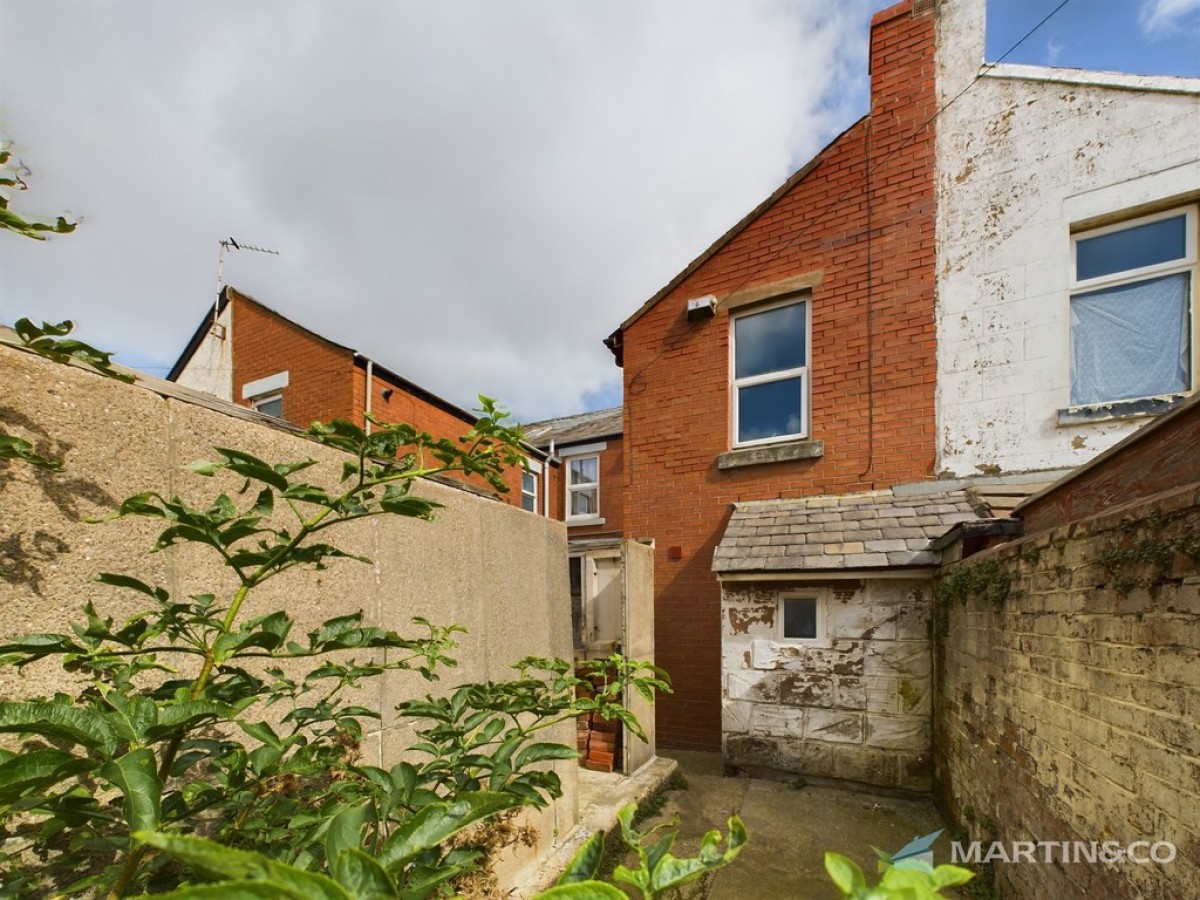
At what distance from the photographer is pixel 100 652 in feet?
2.92

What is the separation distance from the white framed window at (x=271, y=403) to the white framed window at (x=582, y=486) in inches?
262

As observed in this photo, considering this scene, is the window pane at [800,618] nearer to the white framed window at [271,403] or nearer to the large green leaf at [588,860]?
the large green leaf at [588,860]

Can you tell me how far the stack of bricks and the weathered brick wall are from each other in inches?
100

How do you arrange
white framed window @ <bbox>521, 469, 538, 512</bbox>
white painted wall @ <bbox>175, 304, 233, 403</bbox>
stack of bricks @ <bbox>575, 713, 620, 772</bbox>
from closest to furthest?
stack of bricks @ <bbox>575, 713, 620, 772</bbox> → white painted wall @ <bbox>175, 304, 233, 403</bbox> → white framed window @ <bbox>521, 469, 538, 512</bbox>

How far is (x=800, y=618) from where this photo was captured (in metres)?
5.12

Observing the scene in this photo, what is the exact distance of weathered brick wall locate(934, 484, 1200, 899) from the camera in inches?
66.2

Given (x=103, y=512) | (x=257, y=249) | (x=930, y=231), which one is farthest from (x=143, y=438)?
(x=257, y=249)

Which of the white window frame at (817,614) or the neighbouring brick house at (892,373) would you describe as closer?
the neighbouring brick house at (892,373)

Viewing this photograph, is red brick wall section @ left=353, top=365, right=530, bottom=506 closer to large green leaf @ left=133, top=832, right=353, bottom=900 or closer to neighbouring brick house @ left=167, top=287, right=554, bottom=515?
neighbouring brick house @ left=167, top=287, right=554, bottom=515

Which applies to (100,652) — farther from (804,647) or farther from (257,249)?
(257,249)

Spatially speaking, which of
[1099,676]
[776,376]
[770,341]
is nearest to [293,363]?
[770,341]

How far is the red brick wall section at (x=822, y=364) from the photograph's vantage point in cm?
554

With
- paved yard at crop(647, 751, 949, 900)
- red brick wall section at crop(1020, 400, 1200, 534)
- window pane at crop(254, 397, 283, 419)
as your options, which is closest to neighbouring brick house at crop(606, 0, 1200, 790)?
paved yard at crop(647, 751, 949, 900)
